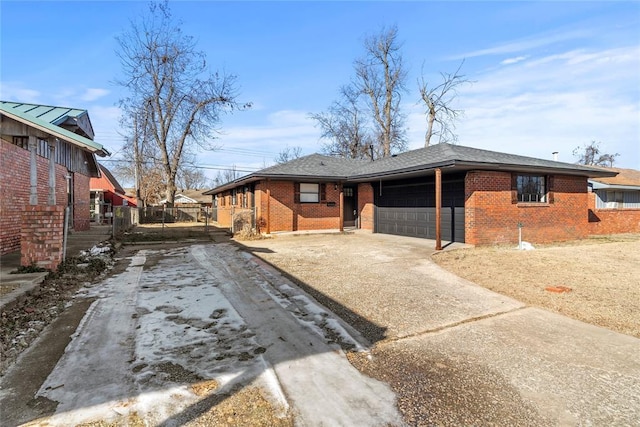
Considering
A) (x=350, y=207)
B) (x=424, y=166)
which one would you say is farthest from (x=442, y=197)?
(x=350, y=207)

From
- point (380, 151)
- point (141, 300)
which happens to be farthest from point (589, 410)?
point (380, 151)

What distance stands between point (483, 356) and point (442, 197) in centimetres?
980

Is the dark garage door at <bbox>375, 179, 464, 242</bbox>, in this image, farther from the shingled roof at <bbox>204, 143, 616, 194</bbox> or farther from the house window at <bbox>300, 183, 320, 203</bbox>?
the house window at <bbox>300, 183, 320, 203</bbox>

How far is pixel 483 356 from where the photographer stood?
3.38m

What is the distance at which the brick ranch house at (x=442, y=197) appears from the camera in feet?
36.6

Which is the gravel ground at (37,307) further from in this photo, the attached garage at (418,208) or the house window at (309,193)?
the attached garage at (418,208)

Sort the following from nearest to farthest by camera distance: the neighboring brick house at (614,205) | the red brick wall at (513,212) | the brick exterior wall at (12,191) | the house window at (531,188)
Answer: the brick exterior wall at (12,191) < the red brick wall at (513,212) < the house window at (531,188) < the neighboring brick house at (614,205)

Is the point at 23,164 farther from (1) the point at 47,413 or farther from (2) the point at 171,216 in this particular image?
(2) the point at 171,216

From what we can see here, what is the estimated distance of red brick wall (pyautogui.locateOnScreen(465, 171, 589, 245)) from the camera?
1107cm

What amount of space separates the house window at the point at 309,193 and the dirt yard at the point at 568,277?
8.14 meters

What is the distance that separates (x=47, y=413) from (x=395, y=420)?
2489mm

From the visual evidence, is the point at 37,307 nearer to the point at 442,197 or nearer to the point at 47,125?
the point at 47,125

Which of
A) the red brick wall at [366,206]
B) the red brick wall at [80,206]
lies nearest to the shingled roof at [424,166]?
the red brick wall at [366,206]

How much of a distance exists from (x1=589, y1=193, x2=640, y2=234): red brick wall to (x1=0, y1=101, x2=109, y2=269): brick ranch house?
64.8ft
